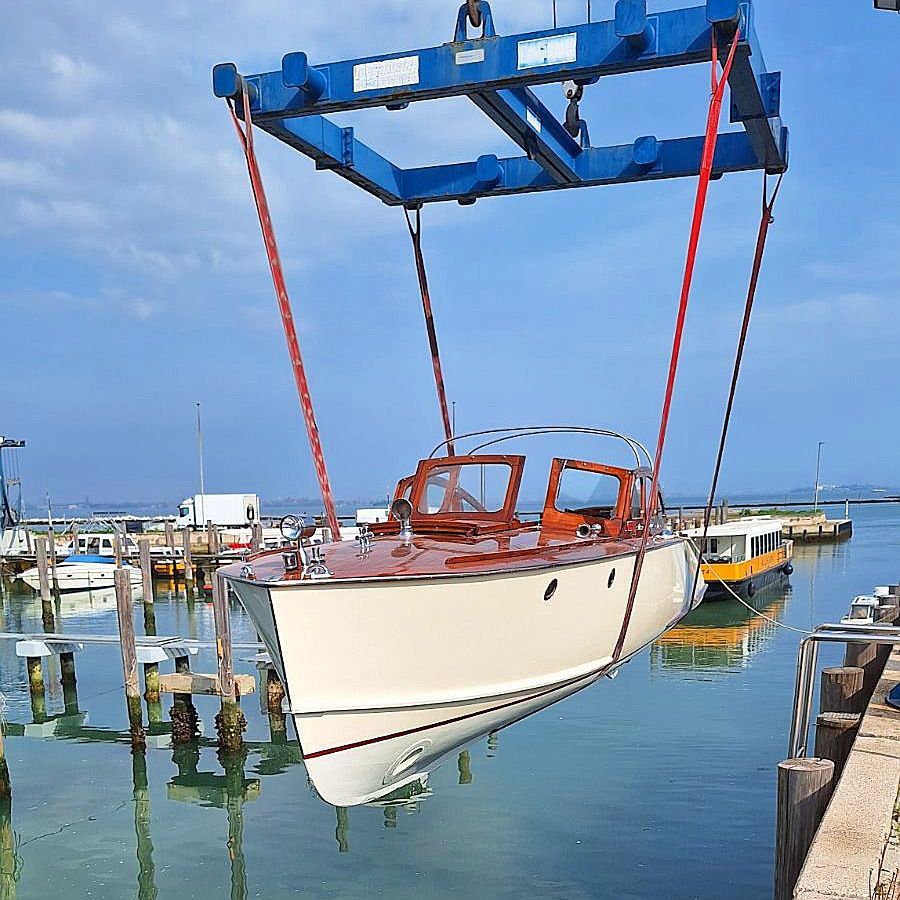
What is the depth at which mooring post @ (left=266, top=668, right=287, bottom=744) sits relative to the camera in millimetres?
15133

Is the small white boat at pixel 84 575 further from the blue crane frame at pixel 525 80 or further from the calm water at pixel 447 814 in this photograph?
A: the blue crane frame at pixel 525 80

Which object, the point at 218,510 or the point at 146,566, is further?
the point at 218,510

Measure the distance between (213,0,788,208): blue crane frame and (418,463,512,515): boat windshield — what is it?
2.65m

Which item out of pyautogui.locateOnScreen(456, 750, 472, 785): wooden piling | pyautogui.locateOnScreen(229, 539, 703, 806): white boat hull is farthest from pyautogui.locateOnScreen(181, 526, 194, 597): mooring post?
pyautogui.locateOnScreen(229, 539, 703, 806): white boat hull

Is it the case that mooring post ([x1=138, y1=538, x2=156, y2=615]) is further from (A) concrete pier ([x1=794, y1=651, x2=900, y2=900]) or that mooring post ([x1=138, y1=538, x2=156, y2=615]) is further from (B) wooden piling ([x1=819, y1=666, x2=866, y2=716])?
(A) concrete pier ([x1=794, y1=651, x2=900, y2=900])

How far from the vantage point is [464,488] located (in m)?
8.66

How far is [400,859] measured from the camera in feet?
34.7

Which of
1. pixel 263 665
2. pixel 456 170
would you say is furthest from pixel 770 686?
pixel 456 170

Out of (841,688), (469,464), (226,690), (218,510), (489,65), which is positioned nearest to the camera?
(489,65)

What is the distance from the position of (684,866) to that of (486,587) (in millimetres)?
5301

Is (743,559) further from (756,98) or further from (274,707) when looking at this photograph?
(756,98)

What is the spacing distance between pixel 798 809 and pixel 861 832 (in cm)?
44

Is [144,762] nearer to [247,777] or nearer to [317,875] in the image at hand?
[247,777]

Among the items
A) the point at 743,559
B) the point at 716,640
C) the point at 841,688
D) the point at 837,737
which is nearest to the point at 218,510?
the point at 743,559
